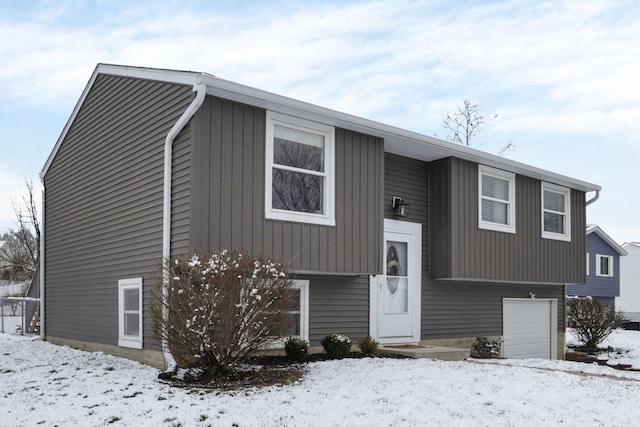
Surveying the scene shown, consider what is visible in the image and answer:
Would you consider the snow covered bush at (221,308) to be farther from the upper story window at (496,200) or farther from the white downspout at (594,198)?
the white downspout at (594,198)

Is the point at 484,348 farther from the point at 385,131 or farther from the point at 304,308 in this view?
the point at 385,131

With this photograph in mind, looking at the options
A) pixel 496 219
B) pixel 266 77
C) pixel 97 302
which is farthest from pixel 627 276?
pixel 97 302

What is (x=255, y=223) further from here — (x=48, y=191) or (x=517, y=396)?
(x=48, y=191)

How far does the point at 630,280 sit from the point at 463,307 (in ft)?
107

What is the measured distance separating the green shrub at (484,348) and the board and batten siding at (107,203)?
6.73 meters

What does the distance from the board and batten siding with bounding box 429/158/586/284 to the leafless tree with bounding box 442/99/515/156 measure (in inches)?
587

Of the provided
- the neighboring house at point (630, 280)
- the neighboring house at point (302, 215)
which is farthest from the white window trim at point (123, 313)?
the neighboring house at point (630, 280)

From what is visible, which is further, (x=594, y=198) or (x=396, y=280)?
(x=594, y=198)

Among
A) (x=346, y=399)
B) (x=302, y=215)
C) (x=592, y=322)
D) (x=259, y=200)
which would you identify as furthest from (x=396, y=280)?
(x=592, y=322)

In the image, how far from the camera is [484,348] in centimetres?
1309

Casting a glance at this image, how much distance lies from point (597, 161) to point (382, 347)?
45.7 feet

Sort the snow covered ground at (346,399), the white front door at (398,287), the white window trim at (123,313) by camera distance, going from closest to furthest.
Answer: the snow covered ground at (346,399) < the white window trim at (123,313) < the white front door at (398,287)

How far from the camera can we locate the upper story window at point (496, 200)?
12672 millimetres

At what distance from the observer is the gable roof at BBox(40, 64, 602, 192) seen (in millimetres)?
A: 8539
